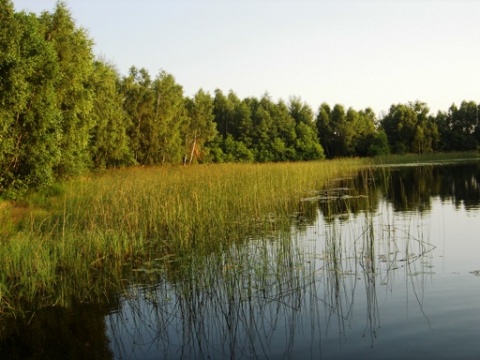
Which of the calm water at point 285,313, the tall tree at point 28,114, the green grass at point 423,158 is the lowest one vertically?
the calm water at point 285,313

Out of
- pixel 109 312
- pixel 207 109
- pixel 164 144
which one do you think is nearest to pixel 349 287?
pixel 109 312

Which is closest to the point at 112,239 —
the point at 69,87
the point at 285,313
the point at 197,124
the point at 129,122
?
the point at 285,313

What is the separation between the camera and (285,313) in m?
5.73

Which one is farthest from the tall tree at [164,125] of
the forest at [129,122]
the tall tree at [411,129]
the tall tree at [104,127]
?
the tall tree at [411,129]

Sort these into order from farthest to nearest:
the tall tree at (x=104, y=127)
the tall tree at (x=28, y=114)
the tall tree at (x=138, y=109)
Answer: the tall tree at (x=138, y=109) < the tall tree at (x=104, y=127) < the tall tree at (x=28, y=114)

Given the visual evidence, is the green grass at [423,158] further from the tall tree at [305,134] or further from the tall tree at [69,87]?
the tall tree at [69,87]

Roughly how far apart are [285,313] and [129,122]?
89.9 feet

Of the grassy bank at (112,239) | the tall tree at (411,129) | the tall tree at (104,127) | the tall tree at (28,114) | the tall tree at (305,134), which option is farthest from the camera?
the tall tree at (411,129)

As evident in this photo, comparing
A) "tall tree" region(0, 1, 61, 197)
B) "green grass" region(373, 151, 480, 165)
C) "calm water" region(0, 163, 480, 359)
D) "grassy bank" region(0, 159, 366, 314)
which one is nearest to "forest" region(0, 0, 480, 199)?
"tall tree" region(0, 1, 61, 197)

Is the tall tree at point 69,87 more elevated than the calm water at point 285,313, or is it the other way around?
the tall tree at point 69,87

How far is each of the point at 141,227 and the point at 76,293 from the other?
3288 millimetres

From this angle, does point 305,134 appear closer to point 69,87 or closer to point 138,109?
point 138,109

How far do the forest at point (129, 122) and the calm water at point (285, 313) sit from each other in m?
8.06

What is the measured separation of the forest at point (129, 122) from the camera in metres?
13.5
